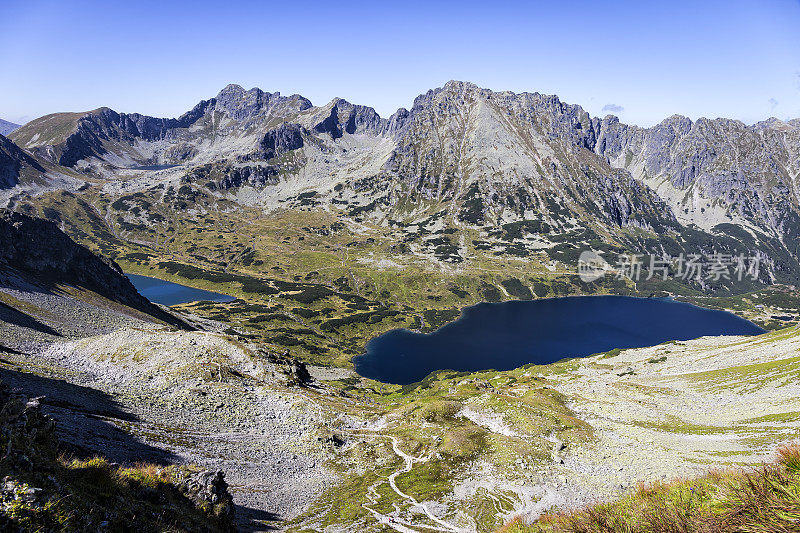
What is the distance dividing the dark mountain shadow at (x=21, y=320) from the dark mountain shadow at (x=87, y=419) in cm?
2883

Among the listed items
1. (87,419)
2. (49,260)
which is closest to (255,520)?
(87,419)

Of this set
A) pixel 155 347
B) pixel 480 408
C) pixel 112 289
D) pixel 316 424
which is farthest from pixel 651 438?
pixel 112 289

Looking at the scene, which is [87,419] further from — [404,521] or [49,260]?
[49,260]

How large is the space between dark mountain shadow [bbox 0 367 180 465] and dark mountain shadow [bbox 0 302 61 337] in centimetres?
2883

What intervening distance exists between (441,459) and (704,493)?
43423 mm

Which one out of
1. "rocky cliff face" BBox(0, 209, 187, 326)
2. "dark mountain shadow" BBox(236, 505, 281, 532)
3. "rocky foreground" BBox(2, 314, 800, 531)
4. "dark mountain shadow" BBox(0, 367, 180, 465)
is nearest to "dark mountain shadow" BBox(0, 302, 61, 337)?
"rocky foreground" BBox(2, 314, 800, 531)

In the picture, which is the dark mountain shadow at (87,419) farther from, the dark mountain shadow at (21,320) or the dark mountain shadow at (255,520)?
the dark mountain shadow at (21,320)

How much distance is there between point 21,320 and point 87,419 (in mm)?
45093

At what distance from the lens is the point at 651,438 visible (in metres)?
51.3

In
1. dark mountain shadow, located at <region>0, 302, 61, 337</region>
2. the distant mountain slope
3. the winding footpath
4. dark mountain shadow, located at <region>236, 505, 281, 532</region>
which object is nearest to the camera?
dark mountain shadow, located at <region>236, 505, 281, 532</region>

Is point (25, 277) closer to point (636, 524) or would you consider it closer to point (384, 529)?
point (384, 529)

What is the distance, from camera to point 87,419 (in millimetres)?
35906

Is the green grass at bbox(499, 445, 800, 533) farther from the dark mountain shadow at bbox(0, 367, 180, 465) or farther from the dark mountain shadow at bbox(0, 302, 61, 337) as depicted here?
the dark mountain shadow at bbox(0, 302, 61, 337)

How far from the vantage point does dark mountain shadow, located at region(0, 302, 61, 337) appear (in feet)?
201
